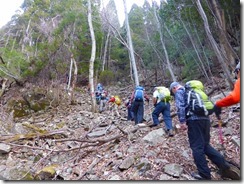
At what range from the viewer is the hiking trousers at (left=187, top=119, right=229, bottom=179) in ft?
7.89

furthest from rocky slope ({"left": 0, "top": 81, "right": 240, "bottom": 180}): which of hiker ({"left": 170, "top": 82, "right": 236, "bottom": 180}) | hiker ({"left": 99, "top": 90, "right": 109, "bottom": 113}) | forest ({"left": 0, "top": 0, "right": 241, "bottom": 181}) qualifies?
hiker ({"left": 99, "top": 90, "right": 109, "bottom": 113})

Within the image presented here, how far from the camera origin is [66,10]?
11289 millimetres

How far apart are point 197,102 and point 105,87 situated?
647 cm

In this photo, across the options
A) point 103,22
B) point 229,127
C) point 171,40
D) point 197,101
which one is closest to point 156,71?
point 171,40

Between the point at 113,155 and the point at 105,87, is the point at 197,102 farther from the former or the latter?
the point at 105,87

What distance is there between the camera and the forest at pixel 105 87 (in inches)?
114

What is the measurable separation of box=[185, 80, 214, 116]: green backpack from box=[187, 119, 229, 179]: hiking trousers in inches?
4.3

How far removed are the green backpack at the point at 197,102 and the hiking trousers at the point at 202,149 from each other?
0.11 m

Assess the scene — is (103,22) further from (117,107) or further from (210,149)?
(210,149)

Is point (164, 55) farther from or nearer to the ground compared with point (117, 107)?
farther from the ground

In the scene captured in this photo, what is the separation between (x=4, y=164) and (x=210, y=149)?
9.65 ft

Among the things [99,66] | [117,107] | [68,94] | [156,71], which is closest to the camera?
[156,71]

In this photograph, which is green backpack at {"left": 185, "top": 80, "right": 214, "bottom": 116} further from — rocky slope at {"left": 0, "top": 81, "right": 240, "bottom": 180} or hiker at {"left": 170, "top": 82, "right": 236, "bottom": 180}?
rocky slope at {"left": 0, "top": 81, "right": 240, "bottom": 180}

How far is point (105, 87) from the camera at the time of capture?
8789 millimetres
